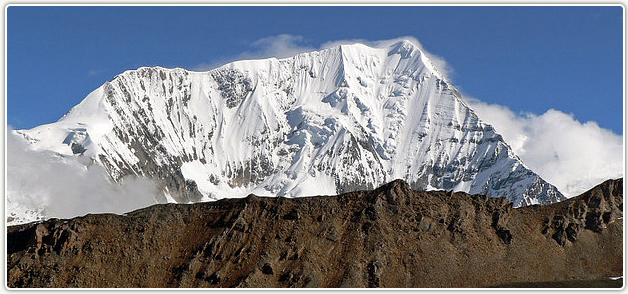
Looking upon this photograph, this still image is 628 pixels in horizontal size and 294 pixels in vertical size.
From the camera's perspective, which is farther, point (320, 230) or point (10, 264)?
point (320, 230)

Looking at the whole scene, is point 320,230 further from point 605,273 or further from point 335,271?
point 605,273

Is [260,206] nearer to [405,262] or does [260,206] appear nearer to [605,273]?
[405,262]

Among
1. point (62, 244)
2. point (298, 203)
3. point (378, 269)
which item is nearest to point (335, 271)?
point (378, 269)

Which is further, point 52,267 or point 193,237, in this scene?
point 193,237

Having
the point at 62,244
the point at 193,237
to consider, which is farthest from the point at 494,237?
the point at 62,244

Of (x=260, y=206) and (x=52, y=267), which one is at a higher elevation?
(x=260, y=206)

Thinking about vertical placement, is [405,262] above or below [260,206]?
below
